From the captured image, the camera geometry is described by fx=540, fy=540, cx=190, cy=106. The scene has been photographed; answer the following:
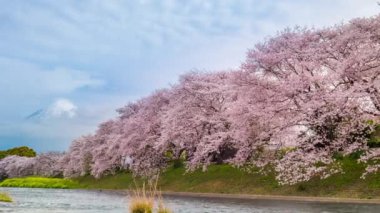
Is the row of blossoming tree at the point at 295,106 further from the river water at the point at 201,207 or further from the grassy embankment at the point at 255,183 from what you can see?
the river water at the point at 201,207

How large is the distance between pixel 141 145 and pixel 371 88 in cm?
4051

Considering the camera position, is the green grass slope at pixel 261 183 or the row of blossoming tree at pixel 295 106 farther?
the green grass slope at pixel 261 183

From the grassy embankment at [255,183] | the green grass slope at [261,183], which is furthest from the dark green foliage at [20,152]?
the green grass slope at [261,183]

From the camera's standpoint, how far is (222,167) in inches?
2376

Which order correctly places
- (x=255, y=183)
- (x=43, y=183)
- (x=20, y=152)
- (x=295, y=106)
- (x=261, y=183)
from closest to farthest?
(x=295, y=106) → (x=261, y=183) → (x=255, y=183) → (x=43, y=183) → (x=20, y=152)

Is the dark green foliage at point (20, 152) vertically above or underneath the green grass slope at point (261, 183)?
above

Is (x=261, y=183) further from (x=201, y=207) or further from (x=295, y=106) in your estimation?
(x=201, y=207)

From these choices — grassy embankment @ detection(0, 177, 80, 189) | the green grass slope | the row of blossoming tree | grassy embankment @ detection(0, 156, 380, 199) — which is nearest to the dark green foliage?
grassy embankment @ detection(0, 177, 80, 189)

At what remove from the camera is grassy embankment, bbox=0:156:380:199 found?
135 ft

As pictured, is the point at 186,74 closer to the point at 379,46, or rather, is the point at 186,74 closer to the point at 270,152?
the point at 270,152

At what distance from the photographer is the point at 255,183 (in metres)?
50.8

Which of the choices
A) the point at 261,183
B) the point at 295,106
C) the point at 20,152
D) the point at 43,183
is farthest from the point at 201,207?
the point at 20,152

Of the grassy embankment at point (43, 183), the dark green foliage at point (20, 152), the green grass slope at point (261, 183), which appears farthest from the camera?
the dark green foliage at point (20, 152)

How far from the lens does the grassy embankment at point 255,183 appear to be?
41.2m
